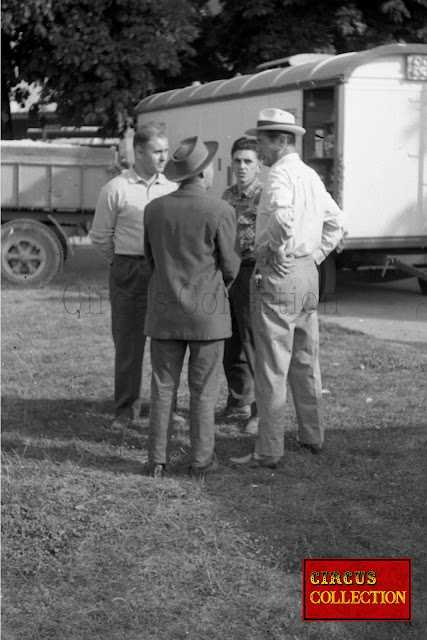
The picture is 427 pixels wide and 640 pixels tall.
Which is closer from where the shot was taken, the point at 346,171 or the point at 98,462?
the point at 98,462

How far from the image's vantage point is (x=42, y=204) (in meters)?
13.6

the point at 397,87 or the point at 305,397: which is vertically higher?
the point at 397,87

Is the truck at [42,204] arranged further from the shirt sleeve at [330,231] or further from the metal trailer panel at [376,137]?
the shirt sleeve at [330,231]

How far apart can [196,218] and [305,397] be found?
4.26 ft

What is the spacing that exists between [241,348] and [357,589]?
9.61ft

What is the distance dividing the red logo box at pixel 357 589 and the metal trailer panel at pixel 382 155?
7951 millimetres

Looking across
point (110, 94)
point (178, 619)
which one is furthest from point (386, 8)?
point (178, 619)

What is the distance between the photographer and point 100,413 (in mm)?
7219

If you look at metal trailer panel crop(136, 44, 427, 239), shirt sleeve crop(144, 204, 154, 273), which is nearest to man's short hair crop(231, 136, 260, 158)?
shirt sleeve crop(144, 204, 154, 273)

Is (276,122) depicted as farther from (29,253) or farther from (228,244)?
(29,253)

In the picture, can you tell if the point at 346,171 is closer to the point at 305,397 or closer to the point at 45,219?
the point at 45,219

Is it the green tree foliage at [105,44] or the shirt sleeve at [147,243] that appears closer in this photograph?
the shirt sleeve at [147,243]

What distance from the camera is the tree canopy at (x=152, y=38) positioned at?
1794 centimetres

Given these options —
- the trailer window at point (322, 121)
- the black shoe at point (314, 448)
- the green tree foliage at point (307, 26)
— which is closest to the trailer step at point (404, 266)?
the trailer window at point (322, 121)
